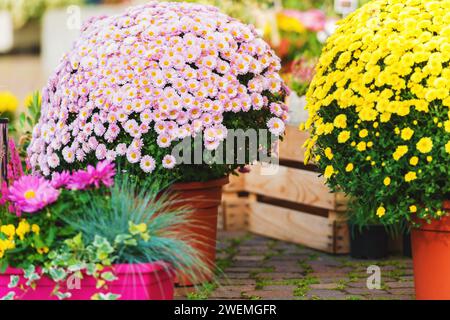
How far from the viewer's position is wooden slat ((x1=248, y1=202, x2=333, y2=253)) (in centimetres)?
545

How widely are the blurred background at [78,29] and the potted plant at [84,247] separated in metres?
2.40

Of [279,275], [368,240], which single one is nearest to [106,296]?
[279,275]

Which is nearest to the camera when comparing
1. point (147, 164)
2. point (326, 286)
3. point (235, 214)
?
point (147, 164)

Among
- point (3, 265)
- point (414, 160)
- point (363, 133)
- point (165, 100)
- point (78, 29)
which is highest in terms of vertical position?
point (78, 29)

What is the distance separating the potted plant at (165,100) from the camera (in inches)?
165

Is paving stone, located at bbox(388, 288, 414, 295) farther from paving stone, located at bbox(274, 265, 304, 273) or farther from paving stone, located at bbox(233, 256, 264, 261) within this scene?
paving stone, located at bbox(233, 256, 264, 261)

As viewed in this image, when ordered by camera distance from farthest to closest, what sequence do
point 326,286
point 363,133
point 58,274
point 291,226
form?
point 291,226 → point 326,286 → point 363,133 → point 58,274

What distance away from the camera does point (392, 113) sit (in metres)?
3.74

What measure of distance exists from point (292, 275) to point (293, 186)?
0.92m

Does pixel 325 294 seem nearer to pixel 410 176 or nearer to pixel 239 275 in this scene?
pixel 239 275

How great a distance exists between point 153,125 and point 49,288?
1.16 m

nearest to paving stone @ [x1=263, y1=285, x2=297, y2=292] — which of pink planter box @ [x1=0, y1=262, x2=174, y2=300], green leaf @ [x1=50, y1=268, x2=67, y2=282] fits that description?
pink planter box @ [x1=0, y1=262, x2=174, y2=300]

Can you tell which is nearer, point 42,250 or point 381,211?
point 42,250
